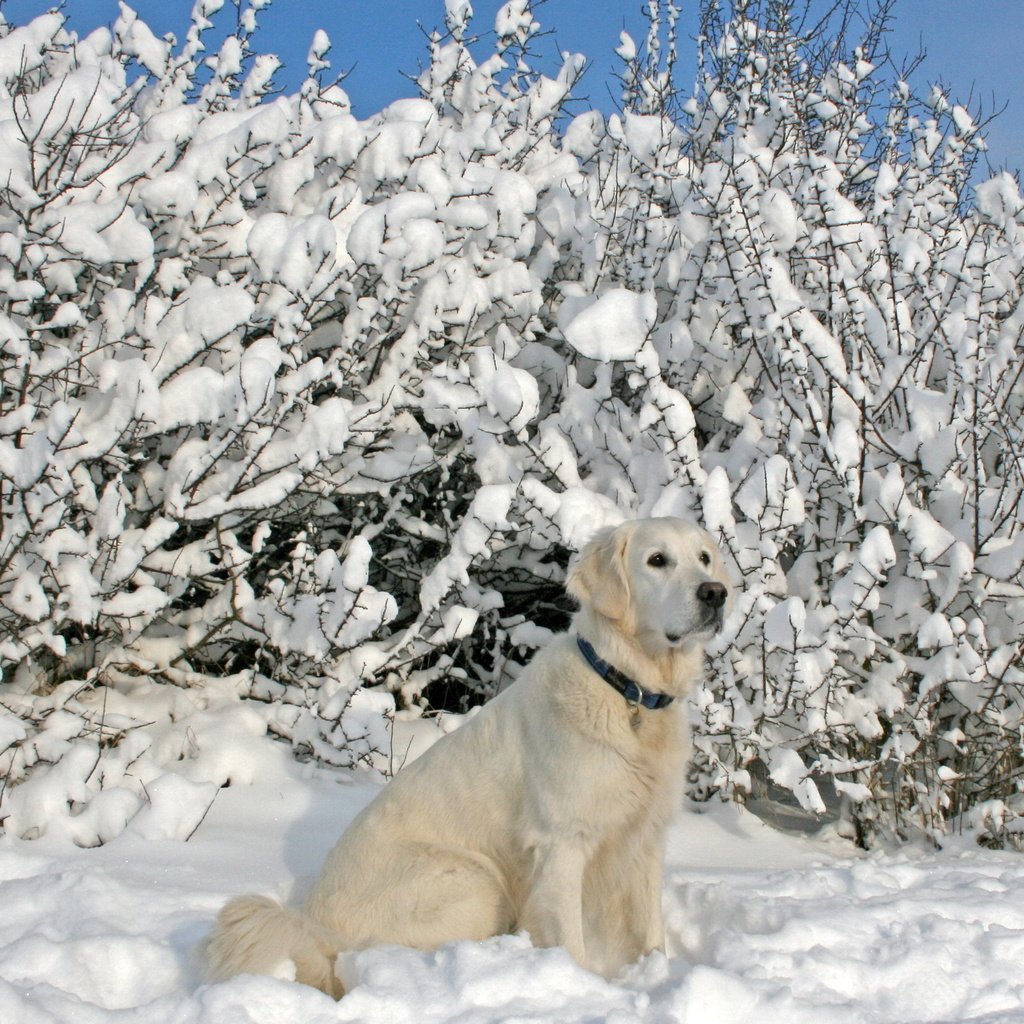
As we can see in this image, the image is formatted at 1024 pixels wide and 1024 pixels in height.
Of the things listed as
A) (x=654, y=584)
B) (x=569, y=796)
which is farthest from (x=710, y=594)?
(x=569, y=796)

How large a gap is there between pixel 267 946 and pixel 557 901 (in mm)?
796

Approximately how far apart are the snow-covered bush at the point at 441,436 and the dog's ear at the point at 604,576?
1078mm

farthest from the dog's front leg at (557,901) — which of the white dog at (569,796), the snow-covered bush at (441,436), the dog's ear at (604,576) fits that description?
the snow-covered bush at (441,436)

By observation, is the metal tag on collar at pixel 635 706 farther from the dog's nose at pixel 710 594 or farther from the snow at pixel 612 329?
the snow at pixel 612 329

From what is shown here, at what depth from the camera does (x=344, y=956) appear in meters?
2.49

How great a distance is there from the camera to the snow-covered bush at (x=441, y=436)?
407cm

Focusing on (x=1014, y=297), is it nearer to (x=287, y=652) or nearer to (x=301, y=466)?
(x=301, y=466)

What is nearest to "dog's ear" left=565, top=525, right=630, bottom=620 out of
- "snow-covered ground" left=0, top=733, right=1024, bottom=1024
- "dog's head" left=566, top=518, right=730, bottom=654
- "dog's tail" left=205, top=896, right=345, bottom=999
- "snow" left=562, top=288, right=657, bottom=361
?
"dog's head" left=566, top=518, right=730, bottom=654

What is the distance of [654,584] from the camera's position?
121 inches

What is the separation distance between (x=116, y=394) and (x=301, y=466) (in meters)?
0.78

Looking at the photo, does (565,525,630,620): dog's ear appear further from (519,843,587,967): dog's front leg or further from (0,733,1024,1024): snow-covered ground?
(0,733,1024,1024): snow-covered ground

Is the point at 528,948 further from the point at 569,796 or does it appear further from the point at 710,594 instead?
the point at 710,594

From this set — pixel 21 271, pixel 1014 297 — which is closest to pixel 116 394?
pixel 21 271

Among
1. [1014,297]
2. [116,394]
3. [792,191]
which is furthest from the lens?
[792,191]
